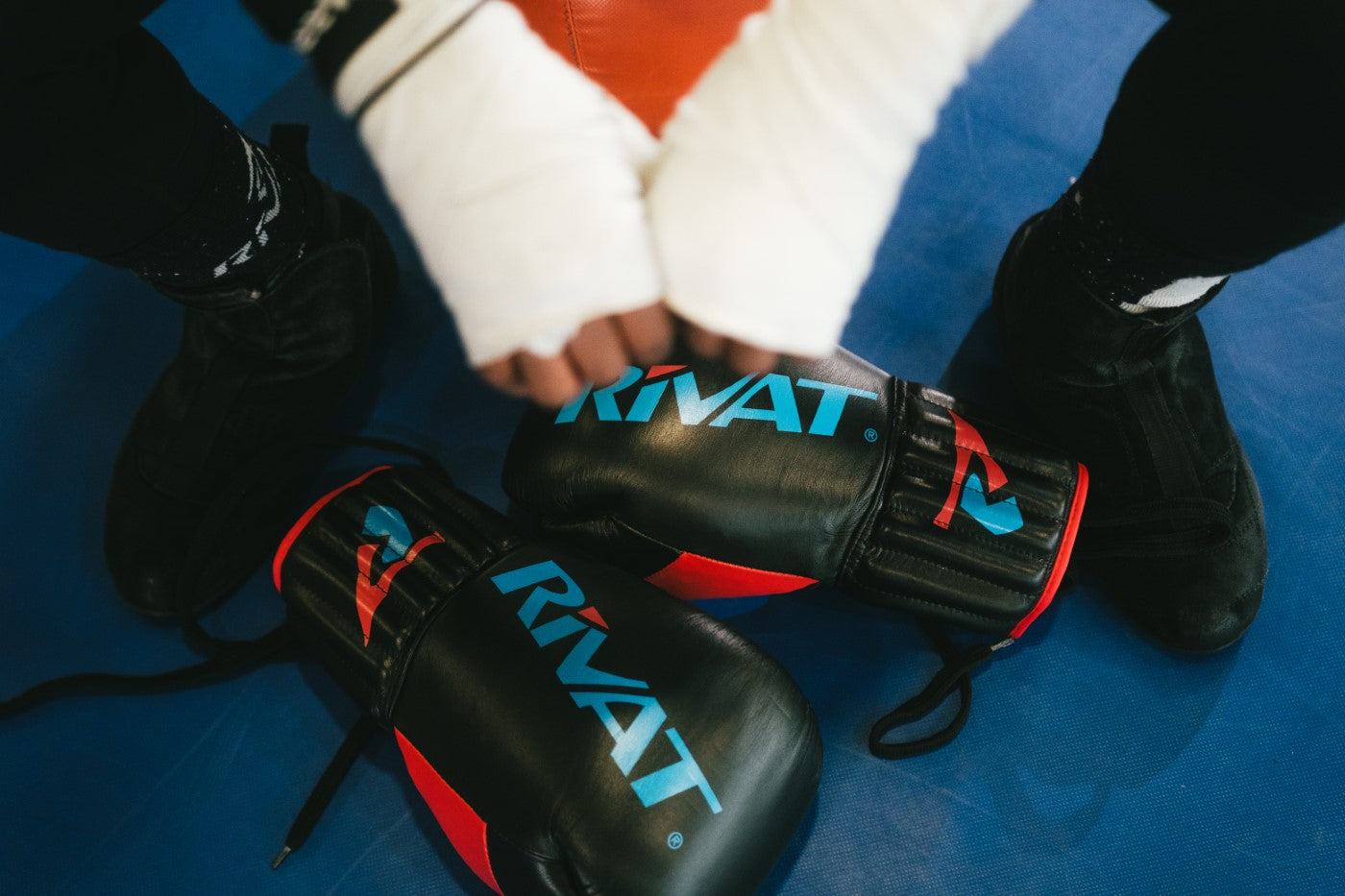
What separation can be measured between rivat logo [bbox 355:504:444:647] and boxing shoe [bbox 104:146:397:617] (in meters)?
0.16

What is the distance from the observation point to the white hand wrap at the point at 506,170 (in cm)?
36

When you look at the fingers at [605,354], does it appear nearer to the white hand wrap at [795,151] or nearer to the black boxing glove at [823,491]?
the white hand wrap at [795,151]

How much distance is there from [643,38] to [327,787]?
2.32 ft

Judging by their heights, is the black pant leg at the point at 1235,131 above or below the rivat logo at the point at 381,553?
above

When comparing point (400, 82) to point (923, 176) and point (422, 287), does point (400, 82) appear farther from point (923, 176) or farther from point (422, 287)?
point (923, 176)

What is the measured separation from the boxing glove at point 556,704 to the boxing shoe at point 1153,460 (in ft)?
1.20

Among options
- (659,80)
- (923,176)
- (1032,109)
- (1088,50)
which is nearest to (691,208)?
(659,80)

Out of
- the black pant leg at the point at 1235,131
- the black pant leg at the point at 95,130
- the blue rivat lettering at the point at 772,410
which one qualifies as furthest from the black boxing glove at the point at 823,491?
the black pant leg at the point at 95,130

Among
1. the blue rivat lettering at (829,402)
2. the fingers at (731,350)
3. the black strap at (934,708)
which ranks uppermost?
the fingers at (731,350)

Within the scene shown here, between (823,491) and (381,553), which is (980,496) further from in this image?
(381,553)

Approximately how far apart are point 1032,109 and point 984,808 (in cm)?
87

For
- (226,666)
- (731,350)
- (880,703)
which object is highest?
(731,350)

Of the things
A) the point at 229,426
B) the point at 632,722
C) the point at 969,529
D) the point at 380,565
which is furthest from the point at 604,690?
the point at 229,426

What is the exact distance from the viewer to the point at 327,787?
716mm
